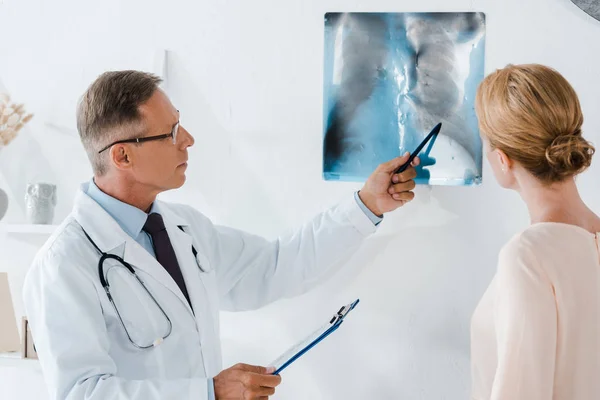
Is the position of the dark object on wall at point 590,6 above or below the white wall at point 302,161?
above

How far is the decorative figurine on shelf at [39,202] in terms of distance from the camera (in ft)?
6.04

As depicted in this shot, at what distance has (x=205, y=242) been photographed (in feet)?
5.47

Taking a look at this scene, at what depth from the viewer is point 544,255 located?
43.3 inches

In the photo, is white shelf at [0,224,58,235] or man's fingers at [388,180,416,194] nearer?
man's fingers at [388,180,416,194]

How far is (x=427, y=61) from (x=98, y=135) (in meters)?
0.77

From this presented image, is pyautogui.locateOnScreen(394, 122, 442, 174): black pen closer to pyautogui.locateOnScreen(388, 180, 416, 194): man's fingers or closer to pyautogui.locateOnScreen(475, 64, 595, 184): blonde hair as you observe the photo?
pyautogui.locateOnScreen(388, 180, 416, 194): man's fingers

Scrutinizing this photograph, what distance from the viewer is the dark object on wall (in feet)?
4.94

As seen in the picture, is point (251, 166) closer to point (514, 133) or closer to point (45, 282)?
point (45, 282)

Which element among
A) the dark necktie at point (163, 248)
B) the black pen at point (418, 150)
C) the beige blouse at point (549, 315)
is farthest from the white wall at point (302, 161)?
the beige blouse at point (549, 315)

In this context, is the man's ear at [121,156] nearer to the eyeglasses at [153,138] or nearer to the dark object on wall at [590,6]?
the eyeglasses at [153,138]

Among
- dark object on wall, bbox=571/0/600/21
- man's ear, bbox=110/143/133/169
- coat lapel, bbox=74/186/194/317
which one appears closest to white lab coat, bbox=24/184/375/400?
coat lapel, bbox=74/186/194/317

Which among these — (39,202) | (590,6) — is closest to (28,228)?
(39,202)

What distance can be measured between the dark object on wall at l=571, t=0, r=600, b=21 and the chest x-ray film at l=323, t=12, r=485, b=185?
0.21m

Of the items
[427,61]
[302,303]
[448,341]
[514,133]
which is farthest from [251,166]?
[514,133]
